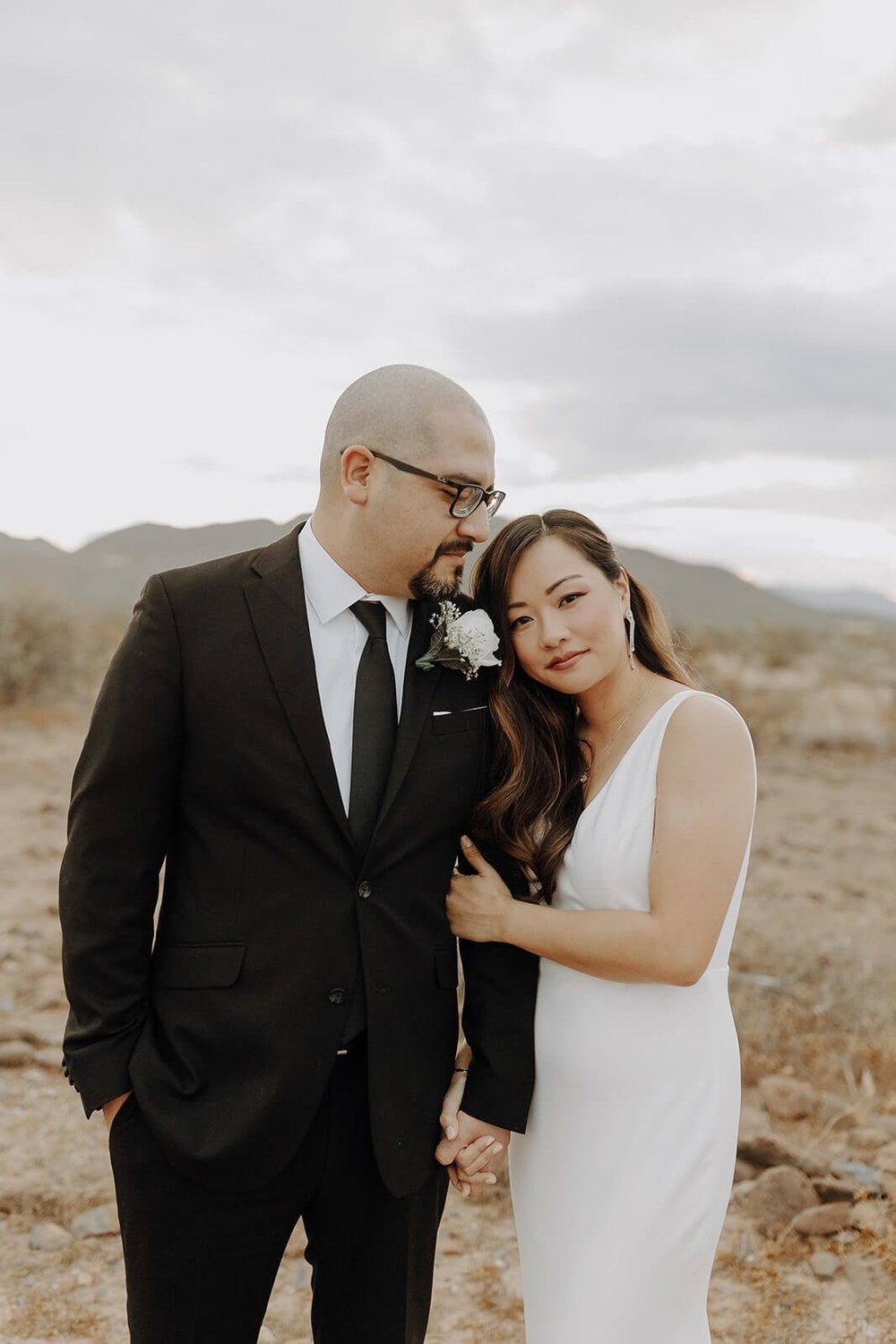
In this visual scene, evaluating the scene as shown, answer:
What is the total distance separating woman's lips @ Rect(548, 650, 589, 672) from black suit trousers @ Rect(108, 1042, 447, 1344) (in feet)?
3.36

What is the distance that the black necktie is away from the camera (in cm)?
247

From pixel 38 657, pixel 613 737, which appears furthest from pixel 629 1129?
pixel 38 657

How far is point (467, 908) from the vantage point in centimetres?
268

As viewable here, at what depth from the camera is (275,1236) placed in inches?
99.3

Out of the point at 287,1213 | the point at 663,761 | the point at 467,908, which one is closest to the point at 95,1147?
the point at 287,1213

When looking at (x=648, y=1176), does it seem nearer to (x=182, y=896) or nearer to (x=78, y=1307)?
(x=182, y=896)

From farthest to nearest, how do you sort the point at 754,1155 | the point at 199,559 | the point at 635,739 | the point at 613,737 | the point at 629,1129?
the point at 199,559 → the point at 754,1155 → the point at 613,737 → the point at 635,739 → the point at 629,1129

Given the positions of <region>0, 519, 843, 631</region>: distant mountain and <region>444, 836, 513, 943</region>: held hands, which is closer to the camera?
<region>444, 836, 513, 943</region>: held hands

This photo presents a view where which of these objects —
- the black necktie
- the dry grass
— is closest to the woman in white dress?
the black necktie

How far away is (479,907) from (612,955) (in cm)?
32

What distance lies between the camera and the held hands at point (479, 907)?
2.66 metres

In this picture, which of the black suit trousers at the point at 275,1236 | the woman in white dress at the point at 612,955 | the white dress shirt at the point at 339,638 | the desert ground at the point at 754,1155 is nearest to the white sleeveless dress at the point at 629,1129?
the woman in white dress at the point at 612,955

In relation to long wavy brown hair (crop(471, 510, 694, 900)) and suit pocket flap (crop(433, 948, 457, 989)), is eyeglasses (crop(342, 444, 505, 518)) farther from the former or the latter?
suit pocket flap (crop(433, 948, 457, 989))

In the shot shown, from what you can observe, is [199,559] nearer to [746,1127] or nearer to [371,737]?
[746,1127]
